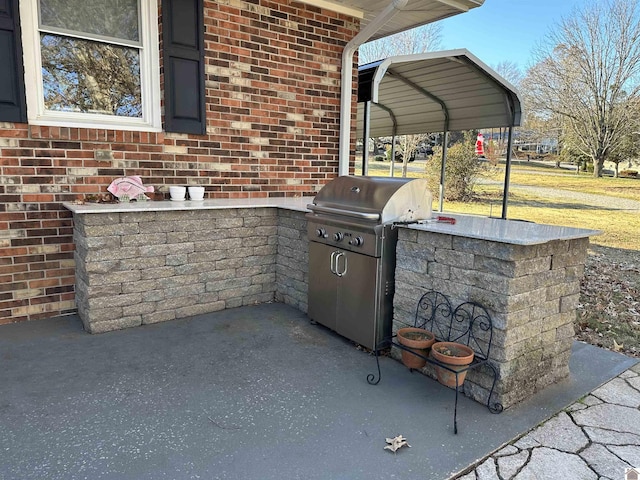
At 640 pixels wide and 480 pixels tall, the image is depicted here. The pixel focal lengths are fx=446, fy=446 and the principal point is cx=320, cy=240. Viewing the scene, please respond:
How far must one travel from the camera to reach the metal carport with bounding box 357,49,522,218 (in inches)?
190

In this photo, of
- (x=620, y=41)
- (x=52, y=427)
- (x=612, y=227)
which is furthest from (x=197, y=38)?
(x=620, y=41)

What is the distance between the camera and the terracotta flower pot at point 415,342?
2637 mm

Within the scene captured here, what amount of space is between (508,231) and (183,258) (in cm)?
256

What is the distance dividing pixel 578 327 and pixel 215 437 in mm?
3231

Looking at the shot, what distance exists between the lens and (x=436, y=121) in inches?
271

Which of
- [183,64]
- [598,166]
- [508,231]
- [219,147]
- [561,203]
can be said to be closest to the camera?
[508,231]

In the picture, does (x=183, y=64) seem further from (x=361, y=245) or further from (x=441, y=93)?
(x=441, y=93)

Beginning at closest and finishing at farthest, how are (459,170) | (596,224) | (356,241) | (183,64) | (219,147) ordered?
(356,241)
(183,64)
(219,147)
(596,224)
(459,170)

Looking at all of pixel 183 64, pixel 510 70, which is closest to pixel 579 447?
pixel 183 64

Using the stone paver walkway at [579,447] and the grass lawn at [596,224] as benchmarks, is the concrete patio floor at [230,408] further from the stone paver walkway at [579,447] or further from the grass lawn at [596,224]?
the grass lawn at [596,224]

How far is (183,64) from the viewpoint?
3984 mm

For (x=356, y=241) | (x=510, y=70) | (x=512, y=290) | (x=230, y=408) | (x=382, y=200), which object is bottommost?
(x=230, y=408)

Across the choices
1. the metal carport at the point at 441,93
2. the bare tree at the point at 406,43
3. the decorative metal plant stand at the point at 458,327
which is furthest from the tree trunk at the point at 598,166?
the decorative metal plant stand at the point at 458,327

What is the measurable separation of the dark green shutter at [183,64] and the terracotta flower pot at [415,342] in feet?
8.92
